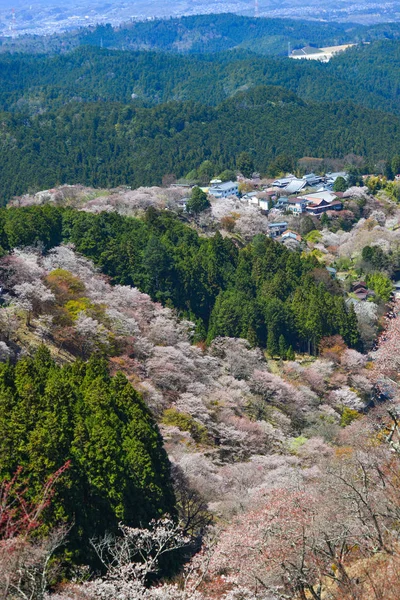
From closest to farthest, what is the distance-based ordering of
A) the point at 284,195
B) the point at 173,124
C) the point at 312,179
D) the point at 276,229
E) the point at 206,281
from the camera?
the point at 206,281 → the point at 276,229 → the point at 284,195 → the point at 312,179 → the point at 173,124

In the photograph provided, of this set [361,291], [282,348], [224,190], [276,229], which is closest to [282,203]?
[224,190]

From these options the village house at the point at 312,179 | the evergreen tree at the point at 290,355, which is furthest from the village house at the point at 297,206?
the evergreen tree at the point at 290,355

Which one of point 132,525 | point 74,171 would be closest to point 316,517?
point 132,525

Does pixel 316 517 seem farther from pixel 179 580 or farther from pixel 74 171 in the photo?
pixel 74 171

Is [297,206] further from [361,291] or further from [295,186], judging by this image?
[361,291]

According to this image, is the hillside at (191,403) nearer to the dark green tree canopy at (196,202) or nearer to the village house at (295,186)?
the dark green tree canopy at (196,202)

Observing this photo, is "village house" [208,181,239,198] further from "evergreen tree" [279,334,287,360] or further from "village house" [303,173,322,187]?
"evergreen tree" [279,334,287,360]
